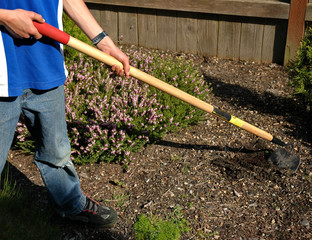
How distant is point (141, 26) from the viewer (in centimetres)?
596

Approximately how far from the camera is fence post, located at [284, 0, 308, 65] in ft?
16.4

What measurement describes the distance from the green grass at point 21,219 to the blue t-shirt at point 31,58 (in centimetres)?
114

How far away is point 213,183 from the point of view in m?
3.46

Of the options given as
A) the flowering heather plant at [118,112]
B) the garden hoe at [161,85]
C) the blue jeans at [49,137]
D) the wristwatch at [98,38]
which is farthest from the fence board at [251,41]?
the blue jeans at [49,137]

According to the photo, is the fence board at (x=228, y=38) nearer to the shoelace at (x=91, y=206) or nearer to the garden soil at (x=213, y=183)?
the garden soil at (x=213, y=183)

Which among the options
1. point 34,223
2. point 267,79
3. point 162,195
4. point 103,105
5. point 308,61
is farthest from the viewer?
point 267,79

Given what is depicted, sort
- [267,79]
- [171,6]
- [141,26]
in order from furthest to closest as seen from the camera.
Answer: [141,26] → [171,6] → [267,79]

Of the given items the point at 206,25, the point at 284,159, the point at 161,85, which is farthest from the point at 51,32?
the point at 206,25

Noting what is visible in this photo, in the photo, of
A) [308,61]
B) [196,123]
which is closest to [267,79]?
[308,61]

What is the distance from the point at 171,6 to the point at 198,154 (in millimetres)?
2524

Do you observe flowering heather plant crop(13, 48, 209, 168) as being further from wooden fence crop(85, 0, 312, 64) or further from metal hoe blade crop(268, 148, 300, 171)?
wooden fence crop(85, 0, 312, 64)

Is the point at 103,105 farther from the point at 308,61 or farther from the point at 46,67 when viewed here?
the point at 308,61

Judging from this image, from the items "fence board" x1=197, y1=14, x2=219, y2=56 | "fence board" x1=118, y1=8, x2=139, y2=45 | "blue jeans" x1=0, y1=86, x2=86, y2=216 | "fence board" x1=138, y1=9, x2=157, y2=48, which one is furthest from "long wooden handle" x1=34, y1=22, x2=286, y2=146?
"fence board" x1=118, y1=8, x2=139, y2=45

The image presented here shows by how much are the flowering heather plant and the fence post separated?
1.51m
